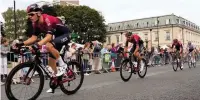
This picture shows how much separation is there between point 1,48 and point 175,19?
107m

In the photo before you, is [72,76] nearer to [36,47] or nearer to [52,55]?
[52,55]

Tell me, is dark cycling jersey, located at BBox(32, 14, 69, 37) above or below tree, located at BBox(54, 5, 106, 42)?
below

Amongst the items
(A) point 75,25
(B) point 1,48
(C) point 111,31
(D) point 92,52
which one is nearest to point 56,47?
(B) point 1,48

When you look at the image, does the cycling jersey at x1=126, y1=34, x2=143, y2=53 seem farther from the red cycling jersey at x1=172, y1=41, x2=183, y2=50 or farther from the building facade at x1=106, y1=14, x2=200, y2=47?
the building facade at x1=106, y1=14, x2=200, y2=47

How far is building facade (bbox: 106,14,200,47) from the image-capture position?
4227 inches

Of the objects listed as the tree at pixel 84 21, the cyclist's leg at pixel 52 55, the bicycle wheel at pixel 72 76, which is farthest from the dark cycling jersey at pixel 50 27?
the tree at pixel 84 21

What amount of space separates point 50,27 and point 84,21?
63573 mm

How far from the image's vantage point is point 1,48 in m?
11.5

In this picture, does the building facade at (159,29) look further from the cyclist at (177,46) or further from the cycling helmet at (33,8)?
the cycling helmet at (33,8)

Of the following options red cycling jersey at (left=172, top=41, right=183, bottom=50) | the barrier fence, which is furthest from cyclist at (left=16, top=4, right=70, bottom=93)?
red cycling jersey at (left=172, top=41, right=183, bottom=50)

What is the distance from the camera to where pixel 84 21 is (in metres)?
69.2

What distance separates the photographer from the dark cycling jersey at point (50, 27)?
596 cm

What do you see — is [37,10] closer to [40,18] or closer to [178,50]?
[40,18]

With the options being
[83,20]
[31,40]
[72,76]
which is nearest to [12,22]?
[83,20]
